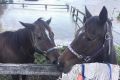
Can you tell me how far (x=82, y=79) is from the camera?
13.3 feet

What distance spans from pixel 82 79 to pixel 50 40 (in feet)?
5.83

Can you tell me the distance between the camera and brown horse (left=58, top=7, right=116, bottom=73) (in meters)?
3.89

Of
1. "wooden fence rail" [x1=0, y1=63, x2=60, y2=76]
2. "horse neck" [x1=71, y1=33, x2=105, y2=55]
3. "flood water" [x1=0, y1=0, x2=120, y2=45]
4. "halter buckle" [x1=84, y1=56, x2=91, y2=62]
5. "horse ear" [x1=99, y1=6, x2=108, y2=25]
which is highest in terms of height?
"horse ear" [x1=99, y1=6, x2=108, y2=25]

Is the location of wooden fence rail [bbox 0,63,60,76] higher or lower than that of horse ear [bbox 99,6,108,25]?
lower

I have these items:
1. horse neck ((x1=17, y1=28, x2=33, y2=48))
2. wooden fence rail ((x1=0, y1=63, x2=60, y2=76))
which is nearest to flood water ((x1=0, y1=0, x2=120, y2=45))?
horse neck ((x1=17, y1=28, x2=33, y2=48))

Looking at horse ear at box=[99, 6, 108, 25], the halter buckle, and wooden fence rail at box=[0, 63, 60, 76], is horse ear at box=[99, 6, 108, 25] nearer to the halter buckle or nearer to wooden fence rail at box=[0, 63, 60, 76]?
the halter buckle

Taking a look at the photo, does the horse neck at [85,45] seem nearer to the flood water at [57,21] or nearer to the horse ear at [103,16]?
the horse ear at [103,16]

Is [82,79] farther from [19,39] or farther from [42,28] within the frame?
[19,39]

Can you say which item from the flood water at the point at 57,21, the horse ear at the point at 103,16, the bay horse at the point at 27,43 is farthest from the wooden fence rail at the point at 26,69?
the flood water at the point at 57,21

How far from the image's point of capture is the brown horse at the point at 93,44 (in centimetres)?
389

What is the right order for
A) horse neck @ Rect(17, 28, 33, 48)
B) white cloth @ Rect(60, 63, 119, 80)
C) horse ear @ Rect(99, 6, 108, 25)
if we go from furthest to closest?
horse neck @ Rect(17, 28, 33, 48), white cloth @ Rect(60, 63, 119, 80), horse ear @ Rect(99, 6, 108, 25)

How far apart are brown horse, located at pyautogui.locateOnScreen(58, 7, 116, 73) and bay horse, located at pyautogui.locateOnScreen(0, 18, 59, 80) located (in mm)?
1498

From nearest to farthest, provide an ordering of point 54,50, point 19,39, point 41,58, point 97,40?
point 97,40 < point 54,50 < point 19,39 < point 41,58

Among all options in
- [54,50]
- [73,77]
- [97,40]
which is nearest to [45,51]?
[54,50]
